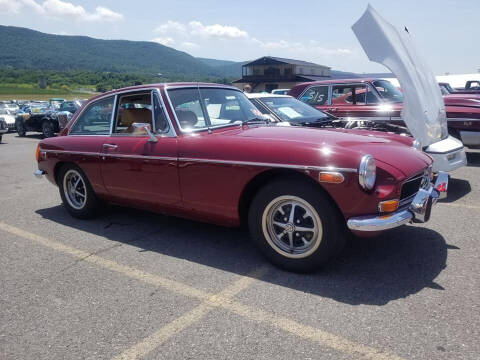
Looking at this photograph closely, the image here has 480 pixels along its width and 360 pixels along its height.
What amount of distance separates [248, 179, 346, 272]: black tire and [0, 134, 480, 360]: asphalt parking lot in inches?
5.4

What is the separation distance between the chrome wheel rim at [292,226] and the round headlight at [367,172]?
1.42 ft

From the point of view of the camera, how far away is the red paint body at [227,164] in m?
3.03

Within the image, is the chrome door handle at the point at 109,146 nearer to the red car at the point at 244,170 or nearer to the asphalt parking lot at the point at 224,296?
the red car at the point at 244,170

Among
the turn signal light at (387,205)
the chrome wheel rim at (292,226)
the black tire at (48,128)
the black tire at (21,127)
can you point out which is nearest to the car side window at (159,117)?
the chrome wheel rim at (292,226)

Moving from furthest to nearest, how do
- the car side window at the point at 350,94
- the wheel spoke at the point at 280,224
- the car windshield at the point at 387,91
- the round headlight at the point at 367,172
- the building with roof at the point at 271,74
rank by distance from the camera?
the building with roof at the point at 271,74 < the car side window at the point at 350,94 < the car windshield at the point at 387,91 < the wheel spoke at the point at 280,224 < the round headlight at the point at 367,172

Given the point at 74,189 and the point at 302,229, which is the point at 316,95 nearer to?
the point at 74,189

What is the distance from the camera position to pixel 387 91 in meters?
8.18

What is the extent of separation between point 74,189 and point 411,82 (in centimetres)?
448

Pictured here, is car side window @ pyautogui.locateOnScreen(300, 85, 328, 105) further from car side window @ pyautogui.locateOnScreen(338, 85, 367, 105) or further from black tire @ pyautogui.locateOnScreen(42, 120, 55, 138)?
black tire @ pyautogui.locateOnScreen(42, 120, 55, 138)

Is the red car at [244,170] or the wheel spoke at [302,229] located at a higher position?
the red car at [244,170]

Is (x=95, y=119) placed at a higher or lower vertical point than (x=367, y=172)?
higher

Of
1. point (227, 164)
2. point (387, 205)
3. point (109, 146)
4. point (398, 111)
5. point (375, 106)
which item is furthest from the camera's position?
point (375, 106)

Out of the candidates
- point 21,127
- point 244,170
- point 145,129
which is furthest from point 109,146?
point 21,127

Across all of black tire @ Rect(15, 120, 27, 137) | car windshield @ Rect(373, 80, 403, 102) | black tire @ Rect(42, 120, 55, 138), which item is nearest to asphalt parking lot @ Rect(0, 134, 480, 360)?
car windshield @ Rect(373, 80, 403, 102)
